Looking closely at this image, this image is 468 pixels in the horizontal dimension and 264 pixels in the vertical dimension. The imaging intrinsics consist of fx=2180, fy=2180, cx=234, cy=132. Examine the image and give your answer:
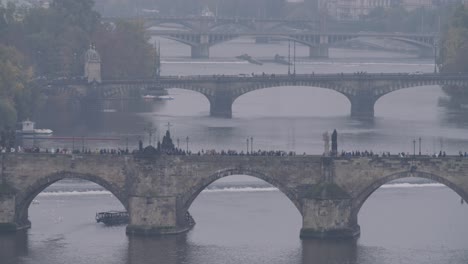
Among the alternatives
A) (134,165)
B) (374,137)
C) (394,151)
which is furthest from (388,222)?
(374,137)

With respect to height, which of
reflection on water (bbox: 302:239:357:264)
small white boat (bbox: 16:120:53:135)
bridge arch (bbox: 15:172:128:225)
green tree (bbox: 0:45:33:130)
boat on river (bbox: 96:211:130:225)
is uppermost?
green tree (bbox: 0:45:33:130)

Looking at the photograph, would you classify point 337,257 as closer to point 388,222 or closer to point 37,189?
point 388,222

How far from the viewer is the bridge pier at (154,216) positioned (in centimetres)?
13775

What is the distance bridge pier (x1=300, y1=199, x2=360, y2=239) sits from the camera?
136 m

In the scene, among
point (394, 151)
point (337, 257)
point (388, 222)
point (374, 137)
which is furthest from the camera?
point (374, 137)

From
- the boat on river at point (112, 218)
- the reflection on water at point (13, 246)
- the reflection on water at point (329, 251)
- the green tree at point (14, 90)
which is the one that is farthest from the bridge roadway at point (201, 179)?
the green tree at point (14, 90)

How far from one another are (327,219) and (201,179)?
8531mm

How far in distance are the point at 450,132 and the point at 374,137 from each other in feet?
28.0

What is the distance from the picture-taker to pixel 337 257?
132 meters

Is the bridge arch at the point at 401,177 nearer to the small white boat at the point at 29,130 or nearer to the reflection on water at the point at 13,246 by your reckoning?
the reflection on water at the point at 13,246

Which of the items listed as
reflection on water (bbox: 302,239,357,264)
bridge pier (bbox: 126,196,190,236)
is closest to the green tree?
bridge pier (bbox: 126,196,190,236)

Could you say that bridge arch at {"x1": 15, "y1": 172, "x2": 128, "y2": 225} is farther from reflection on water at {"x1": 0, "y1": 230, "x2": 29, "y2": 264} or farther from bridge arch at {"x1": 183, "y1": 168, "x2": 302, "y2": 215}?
bridge arch at {"x1": 183, "y1": 168, "x2": 302, "y2": 215}

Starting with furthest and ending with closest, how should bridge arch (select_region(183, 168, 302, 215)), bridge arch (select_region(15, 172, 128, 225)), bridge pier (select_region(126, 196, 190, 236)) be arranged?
bridge arch (select_region(15, 172, 128, 225)) < bridge arch (select_region(183, 168, 302, 215)) < bridge pier (select_region(126, 196, 190, 236))

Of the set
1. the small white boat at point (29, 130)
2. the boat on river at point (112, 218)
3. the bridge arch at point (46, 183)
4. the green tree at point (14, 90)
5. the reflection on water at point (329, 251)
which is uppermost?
the green tree at point (14, 90)
